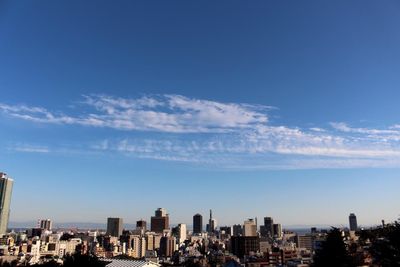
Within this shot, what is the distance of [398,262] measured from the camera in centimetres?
2255

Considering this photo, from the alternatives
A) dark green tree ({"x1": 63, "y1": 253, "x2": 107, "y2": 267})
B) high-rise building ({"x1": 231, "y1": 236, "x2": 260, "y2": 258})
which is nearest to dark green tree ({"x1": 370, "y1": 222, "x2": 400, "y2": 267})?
dark green tree ({"x1": 63, "y1": 253, "x2": 107, "y2": 267})

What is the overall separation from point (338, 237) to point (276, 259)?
328 ft

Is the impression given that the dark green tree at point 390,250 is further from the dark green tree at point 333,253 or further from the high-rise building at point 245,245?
the high-rise building at point 245,245

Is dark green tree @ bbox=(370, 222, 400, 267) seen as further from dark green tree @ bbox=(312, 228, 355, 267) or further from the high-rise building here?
the high-rise building

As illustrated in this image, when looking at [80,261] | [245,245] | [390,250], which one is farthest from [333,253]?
[245,245]

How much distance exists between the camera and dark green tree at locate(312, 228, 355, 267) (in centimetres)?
2892

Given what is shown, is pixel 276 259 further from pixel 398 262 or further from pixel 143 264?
pixel 398 262

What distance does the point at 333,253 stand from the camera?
96.4ft

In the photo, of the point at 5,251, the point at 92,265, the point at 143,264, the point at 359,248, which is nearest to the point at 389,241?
the point at 92,265

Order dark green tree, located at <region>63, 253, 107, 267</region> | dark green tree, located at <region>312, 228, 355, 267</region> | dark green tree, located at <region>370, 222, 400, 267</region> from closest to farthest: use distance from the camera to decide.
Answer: dark green tree, located at <region>370, 222, 400, 267</region> → dark green tree, located at <region>63, 253, 107, 267</region> → dark green tree, located at <region>312, 228, 355, 267</region>

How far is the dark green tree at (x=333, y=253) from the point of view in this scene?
94.9ft

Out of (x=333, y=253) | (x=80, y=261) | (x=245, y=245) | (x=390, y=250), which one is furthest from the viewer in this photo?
(x=245, y=245)

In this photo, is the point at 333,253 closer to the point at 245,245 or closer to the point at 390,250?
the point at 390,250

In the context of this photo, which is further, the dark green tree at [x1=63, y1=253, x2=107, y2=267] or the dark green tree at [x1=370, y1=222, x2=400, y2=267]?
the dark green tree at [x1=63, y1=253, x2=107, y2=267]
